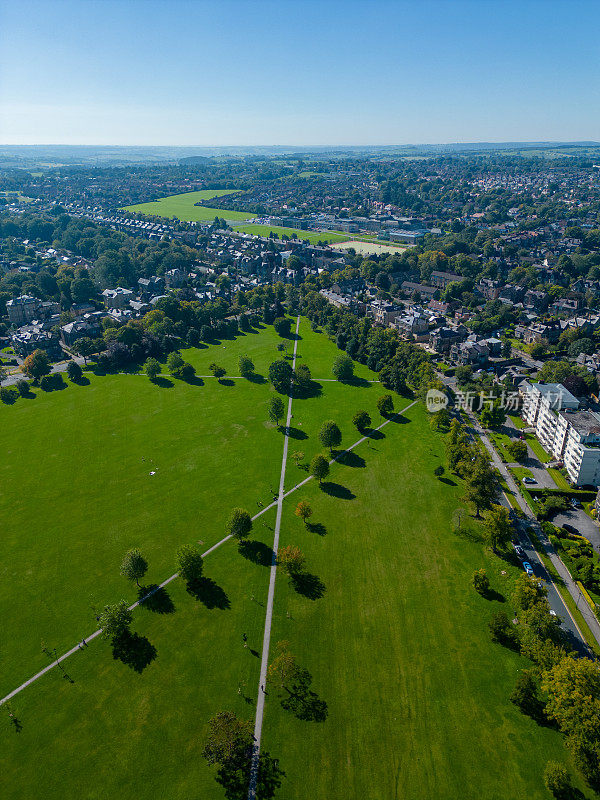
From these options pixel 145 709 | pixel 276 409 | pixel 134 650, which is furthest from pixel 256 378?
pixel 145 709

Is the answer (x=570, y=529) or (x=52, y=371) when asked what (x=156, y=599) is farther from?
(x=52, y=371)

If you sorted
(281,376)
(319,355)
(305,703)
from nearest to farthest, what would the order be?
(305,703), (281,376), (319,355)

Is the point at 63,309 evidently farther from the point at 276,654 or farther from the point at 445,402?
the point at 276,654

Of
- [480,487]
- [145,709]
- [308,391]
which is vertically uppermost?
[308,391]

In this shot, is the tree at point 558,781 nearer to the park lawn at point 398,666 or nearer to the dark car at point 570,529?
the park lawn at point 398,666

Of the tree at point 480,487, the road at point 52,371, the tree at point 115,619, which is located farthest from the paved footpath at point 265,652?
the road at point 52,371

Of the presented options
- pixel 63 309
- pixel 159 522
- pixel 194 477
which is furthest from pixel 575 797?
pixel 63 309
